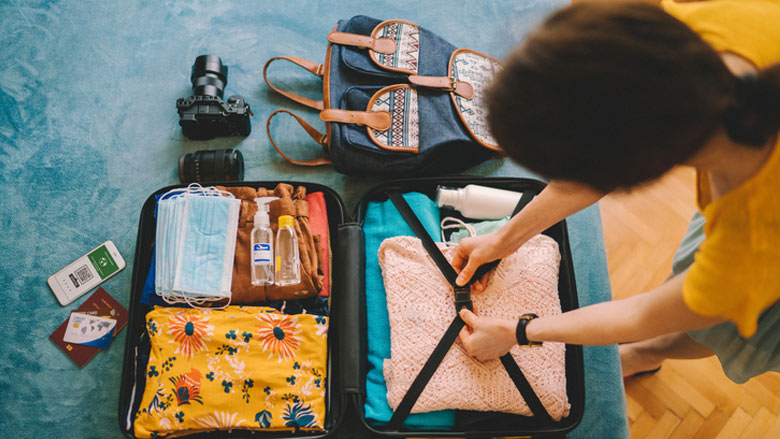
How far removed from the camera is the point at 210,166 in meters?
1.23

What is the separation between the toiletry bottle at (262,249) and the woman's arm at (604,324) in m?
0.44

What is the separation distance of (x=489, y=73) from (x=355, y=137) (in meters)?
0.44

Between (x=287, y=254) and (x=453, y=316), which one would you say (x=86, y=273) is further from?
(x=453, y=316)

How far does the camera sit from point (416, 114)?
1.20 meters

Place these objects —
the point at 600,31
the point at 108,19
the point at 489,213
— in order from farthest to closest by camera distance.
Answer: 1. the point at 108,19
2. the point at 489,213
3. the point at 600,31

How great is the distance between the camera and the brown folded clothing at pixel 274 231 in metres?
1.00

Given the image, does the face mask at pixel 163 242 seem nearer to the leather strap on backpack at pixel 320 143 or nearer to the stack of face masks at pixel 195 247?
the stack of face masks at pixel 195 247

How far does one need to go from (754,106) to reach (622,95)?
0.15 metres

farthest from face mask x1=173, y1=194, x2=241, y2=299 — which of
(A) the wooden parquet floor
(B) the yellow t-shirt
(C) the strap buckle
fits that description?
(A) the wooden parquet floor

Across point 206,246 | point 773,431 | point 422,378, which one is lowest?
point 773,431

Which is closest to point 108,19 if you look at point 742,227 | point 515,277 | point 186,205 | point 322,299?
point 186,205

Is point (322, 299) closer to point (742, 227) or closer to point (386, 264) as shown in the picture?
point (386, 264)

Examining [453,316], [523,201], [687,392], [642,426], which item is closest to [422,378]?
[453,316]

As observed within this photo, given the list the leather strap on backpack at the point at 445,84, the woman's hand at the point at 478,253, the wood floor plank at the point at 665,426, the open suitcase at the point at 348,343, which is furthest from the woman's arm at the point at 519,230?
the wood floor plank at the point at 665,426
